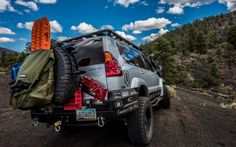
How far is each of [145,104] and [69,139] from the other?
1891 millimetres

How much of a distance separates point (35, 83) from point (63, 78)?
1.30ft

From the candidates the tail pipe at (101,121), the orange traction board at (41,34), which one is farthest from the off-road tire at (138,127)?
the orange traction board at (41,34)

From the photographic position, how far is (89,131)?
5.28m

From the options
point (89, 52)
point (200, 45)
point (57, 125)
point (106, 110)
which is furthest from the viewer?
point (200, 45)

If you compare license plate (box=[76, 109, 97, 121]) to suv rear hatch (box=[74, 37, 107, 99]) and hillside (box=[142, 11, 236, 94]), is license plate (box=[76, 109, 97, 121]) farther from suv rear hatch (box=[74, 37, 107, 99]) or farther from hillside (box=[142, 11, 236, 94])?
hillside (box=[142, 11, 236, 94])

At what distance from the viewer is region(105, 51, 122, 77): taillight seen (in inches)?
141

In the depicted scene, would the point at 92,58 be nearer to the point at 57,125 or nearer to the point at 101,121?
the point at 101,121

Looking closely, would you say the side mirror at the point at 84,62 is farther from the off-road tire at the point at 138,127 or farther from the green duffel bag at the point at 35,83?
the off-road tire at the point at 138,127

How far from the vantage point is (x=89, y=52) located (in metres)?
3.96

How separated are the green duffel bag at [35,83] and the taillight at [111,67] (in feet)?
2.87

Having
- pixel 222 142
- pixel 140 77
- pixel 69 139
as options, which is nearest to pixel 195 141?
pixel 222 142

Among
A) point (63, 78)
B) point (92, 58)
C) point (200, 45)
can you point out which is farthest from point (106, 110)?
point (200, 45)

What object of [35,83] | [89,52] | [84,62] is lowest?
[35,83]

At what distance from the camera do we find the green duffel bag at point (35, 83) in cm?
305
